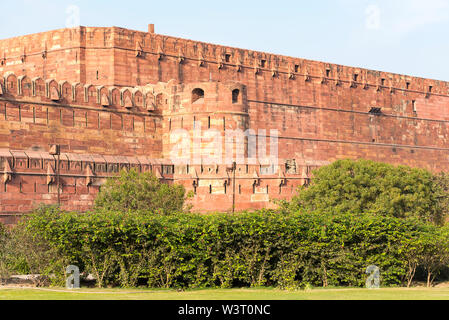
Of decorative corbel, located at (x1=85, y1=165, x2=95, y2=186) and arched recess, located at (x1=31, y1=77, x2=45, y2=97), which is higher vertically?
arched recess, located at (x1=31, y1=77, x2=45, y2=97)

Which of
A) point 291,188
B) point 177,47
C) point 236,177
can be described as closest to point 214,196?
point 236,177

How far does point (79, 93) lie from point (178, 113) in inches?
251

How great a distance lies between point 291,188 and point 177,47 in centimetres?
1457

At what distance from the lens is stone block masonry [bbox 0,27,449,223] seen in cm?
4081

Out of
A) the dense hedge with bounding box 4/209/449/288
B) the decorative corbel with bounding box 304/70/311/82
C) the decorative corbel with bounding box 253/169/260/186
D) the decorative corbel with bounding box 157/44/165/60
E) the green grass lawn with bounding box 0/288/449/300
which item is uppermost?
the decorative corbel with bounding box 157/44/165/60

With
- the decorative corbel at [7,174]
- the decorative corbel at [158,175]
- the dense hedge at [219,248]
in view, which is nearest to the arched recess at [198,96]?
the decorative corbel at [158,175]

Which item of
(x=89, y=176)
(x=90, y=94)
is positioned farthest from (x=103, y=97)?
(x=89, y=176)

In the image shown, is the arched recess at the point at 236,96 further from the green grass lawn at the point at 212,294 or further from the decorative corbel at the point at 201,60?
the green grass lawn at the point at 212,294

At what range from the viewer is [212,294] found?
69.3 feet

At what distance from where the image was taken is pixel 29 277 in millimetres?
26000

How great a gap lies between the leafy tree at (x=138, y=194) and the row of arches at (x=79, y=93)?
5756 millimetres

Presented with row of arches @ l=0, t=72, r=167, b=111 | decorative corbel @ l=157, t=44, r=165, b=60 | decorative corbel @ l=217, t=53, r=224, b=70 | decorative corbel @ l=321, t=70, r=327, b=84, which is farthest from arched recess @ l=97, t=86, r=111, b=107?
decorative corbel @ l=321, t=70, r=327, b=84

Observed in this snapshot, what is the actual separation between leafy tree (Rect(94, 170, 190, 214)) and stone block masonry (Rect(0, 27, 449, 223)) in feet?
6.83

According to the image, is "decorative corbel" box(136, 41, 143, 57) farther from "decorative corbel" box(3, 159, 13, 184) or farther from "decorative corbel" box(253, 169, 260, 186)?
"decorative corbel" box(3, 159, 13, 184)
